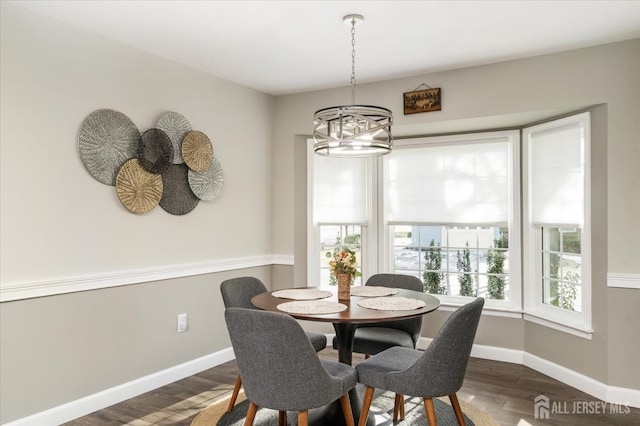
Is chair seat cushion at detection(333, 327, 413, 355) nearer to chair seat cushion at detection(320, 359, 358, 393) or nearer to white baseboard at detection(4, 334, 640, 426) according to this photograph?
chair seat cushion at detection(320, 359, 358, 393)

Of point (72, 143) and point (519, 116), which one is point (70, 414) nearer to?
point (72, 143)

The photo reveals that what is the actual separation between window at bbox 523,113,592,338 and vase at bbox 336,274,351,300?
1.88 meters

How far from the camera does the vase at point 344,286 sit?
9.87 ft

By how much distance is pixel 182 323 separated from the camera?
381cm

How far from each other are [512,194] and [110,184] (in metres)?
3.35

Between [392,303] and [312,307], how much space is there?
19.5 inches

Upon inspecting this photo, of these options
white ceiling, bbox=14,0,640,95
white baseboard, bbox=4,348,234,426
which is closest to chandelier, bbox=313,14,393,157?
white ceiling, bbox=14,0,640,95

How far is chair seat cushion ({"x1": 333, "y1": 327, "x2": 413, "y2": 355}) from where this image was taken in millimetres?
3068

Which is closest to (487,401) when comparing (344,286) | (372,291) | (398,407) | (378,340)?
(398,407)

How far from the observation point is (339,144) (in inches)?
106

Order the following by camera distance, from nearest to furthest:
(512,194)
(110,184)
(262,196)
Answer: (110,184) → (512,194) → (262,196)

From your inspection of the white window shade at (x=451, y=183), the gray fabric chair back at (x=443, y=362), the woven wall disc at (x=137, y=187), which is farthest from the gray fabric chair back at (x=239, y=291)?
the white window shade at (x=451, y=183)

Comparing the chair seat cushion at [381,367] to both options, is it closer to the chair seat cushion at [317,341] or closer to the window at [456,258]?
the chair seat cushion at [317,341]

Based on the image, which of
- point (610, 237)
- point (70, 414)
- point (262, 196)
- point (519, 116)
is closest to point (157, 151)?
point (262, 196)
